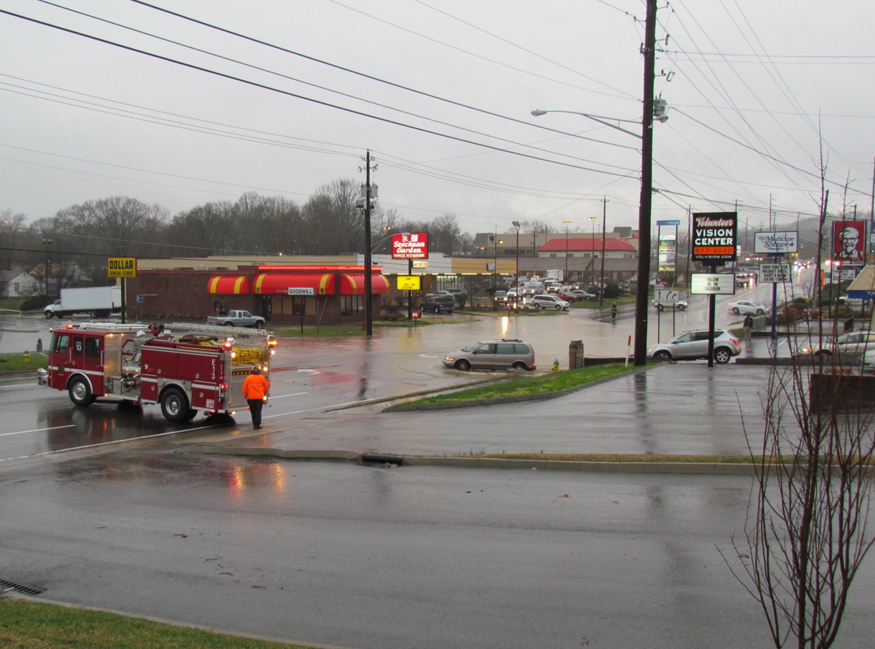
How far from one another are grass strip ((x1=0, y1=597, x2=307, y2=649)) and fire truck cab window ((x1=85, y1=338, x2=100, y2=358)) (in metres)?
16.0

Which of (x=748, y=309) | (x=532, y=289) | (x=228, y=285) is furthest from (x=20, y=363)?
(x=532, y=289)

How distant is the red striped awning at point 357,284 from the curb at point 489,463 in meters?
45.6

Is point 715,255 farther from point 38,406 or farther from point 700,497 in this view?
point 38,406

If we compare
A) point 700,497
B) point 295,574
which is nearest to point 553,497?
point 700,497

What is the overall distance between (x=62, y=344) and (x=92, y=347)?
1.59 meters

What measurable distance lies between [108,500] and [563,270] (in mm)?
124117

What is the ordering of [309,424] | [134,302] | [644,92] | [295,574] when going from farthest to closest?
1. [134,302]
2. [644,92]
3. [309,424]
4. [295,574]

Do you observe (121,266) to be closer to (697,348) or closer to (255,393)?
(255,393)

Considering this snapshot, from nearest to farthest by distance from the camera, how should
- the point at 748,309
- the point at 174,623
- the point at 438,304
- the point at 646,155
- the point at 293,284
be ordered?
the point at 174,623, the point at 646,155, the point at 748,309, the point at 293,284, the point at 438,304

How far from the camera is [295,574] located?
7.54 m

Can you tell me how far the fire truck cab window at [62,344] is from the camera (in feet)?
71.7

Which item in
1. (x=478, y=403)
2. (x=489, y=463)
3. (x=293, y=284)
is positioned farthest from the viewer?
(x=293, y=284)

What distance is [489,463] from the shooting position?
39.5 ft

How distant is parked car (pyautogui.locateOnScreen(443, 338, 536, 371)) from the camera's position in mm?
32031
